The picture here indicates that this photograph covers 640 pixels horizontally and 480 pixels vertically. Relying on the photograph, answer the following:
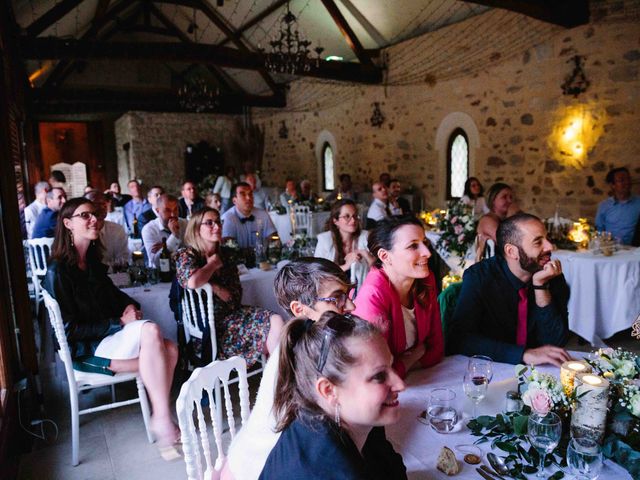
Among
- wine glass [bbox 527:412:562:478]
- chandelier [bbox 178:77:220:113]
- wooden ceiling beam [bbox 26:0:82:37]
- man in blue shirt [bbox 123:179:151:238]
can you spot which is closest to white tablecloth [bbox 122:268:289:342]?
wine glass [bbox 527:412:562:478]

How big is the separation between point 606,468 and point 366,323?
28.4 inches

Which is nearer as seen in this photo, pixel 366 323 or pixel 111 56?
pixel 366 323

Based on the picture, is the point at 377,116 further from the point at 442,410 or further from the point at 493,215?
the point at 442,410

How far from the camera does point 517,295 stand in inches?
86.0

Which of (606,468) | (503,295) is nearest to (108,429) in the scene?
(503,295)

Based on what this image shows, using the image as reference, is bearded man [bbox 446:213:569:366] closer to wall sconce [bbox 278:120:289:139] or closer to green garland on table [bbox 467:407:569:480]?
green garland on table [bbox 467:407:569:480]

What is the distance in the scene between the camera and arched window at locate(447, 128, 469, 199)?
324 inches

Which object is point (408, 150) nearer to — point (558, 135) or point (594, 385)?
point (558, 135)

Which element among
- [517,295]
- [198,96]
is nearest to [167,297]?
[517,295]

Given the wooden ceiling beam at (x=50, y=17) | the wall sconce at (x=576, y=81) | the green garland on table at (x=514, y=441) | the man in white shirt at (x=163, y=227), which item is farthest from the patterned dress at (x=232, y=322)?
the wooden ceiling beam at (x=50, y=17)

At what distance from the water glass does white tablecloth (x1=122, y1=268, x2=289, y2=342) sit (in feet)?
7.46

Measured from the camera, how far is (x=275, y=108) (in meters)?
13.5

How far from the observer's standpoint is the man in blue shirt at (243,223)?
181 inches

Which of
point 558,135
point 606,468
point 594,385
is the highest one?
point 558,135
